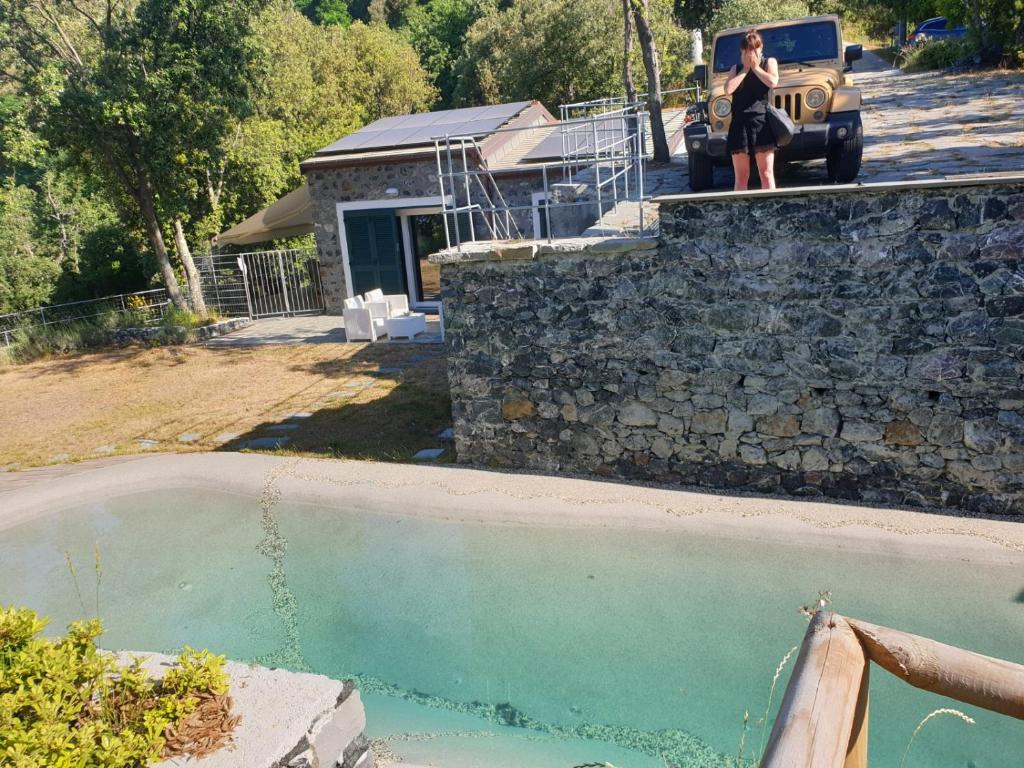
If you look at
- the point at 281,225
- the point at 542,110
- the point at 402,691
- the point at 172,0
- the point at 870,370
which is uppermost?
the point at 172,0

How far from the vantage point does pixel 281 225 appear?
18766mm

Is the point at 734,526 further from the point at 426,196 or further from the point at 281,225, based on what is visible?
the point at 281,225

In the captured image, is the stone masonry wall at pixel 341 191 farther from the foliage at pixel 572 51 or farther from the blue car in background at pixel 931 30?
the blue car in background at pixel 931 30

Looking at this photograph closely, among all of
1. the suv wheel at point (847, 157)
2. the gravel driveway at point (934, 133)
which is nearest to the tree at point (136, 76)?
the gravel driveway at point (934, 133)

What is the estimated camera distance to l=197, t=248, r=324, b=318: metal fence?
64.7 feet

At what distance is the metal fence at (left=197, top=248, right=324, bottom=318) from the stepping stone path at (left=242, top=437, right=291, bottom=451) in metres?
9.74

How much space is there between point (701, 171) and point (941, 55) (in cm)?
1290

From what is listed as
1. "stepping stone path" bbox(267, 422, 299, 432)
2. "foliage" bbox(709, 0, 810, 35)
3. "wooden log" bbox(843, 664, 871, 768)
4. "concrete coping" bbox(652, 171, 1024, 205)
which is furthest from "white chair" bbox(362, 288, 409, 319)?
"foliage" bbox(709, 0, 810, 35)

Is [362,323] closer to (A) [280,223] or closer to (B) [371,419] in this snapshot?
(B) [371,419]

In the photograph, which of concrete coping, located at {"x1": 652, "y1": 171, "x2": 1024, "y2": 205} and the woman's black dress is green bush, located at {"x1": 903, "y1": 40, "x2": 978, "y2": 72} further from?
concrete coping, located at {"x1": 652, "y1": 171, "x2": 1024, "y2": 205}

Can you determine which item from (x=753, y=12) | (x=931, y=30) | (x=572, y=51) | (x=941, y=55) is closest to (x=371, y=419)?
(x=941, y=55)

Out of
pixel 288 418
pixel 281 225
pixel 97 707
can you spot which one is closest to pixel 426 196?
pixel 281 225

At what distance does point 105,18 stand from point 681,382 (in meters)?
15.7

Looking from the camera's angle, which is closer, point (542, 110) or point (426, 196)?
point (426, 196)
